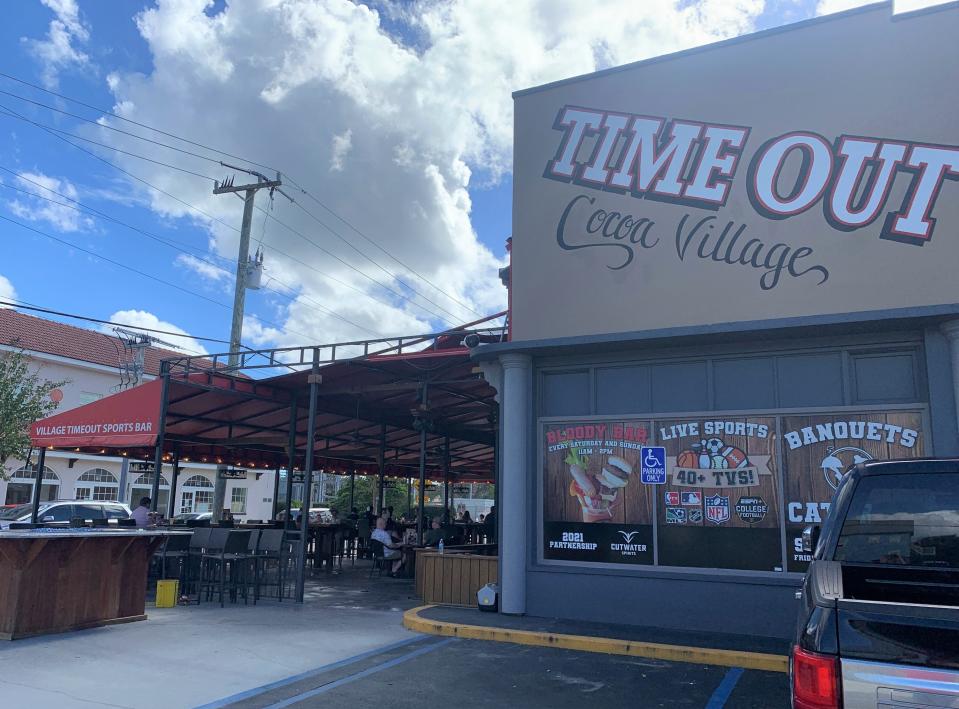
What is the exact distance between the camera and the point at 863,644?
294cm

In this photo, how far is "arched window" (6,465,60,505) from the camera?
106ft

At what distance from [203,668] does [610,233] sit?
710 centimetres

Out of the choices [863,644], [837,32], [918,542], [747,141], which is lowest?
[863,644]

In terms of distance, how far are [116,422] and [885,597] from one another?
14.1 m

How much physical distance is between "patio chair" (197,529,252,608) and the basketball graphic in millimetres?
7021

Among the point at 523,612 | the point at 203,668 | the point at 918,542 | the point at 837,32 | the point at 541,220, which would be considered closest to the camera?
the point at 918,542

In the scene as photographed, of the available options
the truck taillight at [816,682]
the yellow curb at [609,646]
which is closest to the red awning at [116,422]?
the yellow curb at [609,646]

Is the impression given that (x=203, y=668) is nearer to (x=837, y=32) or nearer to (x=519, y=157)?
(x=519, y=157)

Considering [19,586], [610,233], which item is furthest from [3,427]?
[610,233]

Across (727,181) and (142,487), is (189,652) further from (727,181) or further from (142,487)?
(142,487)

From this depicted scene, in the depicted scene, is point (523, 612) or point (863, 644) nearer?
point (863, 644)

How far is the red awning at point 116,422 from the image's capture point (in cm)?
1378

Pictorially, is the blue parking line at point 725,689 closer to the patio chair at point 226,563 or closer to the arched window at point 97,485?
the patio chair at point 226,563

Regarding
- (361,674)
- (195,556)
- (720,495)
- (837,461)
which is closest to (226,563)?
(195,556)
